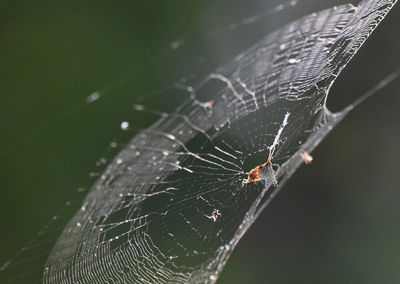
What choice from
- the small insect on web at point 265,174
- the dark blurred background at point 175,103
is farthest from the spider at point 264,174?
the dark blurred background at point 175,103

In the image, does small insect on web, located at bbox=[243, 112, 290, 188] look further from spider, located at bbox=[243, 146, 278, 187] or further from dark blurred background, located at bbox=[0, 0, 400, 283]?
dark blurred background, located at bbox=[0, 0, 400, 283]

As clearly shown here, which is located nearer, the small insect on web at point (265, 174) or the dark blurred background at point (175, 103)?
the small insect on web at point (265, 174)

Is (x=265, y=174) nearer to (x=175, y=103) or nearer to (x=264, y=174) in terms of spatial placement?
(x=264, y=174)

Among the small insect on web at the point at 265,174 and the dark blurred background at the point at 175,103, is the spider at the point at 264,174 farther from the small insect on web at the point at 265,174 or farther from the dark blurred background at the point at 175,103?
the dark blurred background at the point at 175,103

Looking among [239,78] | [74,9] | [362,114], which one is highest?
[74,9]

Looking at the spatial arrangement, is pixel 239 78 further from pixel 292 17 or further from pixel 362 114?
pixel 362 114

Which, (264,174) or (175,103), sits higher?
(264,174)

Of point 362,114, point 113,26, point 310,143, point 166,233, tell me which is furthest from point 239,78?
point 362,114

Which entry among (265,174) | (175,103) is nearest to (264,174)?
(265,174)
